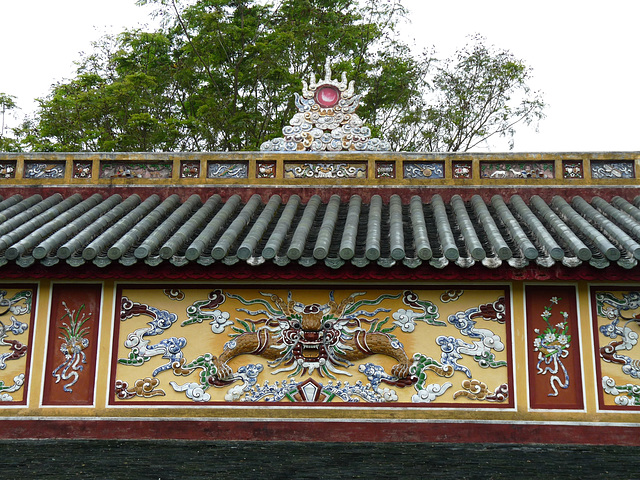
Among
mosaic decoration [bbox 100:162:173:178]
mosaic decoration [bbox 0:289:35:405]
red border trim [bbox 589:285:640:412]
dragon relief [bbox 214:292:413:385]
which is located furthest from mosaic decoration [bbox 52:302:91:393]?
red border trim [bbox 589:285:640:412]

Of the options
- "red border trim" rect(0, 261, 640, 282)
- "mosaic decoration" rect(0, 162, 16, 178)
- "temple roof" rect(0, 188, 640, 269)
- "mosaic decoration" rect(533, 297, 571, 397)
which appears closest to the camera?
"temple roof" rect(0, 188, 640, 269)

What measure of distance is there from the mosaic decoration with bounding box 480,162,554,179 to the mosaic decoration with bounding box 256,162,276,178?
2.72 metres

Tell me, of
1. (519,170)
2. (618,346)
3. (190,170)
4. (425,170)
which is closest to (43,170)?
(190,170)

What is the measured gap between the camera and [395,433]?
243 inches

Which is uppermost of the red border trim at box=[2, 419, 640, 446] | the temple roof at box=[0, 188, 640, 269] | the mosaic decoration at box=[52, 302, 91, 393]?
the temple roof at box=[0, 188, 640, 269]

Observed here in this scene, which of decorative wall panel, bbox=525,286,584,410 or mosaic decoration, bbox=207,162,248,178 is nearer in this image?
decorative wall panel, bbox=525,286,584,410

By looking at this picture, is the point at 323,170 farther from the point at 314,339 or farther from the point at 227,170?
the point at 314,339

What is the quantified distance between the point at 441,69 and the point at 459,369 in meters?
13.9

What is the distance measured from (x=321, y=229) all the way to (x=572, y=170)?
3.57 m

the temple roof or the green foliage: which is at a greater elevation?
the green foliage

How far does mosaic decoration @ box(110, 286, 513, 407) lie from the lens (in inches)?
247

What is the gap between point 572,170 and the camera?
777 centimetres

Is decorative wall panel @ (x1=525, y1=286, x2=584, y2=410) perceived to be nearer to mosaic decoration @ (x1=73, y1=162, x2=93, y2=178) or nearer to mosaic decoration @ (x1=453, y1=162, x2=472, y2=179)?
mosaic decoration @ (x1=453, y1=162, x2=472, y2=179)

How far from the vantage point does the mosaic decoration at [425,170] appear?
7.94 m
